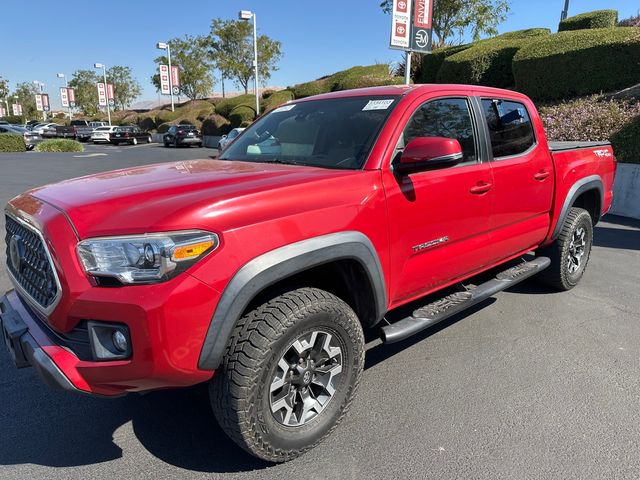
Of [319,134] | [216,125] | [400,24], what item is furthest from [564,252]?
[216,125]

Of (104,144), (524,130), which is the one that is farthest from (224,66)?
(524,130)

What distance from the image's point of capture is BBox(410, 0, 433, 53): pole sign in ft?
34.9

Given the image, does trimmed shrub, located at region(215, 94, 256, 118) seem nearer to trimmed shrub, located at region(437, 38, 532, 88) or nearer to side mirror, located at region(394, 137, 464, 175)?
trimmed shrub, located at region(437, 38, 532, 88)

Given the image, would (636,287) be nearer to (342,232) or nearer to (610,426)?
(610,426)

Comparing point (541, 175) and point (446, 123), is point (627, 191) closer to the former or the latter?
point (541, 175)

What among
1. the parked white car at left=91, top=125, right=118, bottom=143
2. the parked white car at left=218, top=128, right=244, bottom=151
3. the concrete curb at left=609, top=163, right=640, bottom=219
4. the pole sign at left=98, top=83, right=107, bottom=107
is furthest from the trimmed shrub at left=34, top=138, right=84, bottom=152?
the pole sign at left=98, top=83, right=107, bottom=107

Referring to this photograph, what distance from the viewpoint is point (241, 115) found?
3088 centimetres

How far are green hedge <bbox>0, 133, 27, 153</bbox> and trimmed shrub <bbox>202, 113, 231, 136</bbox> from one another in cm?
1165

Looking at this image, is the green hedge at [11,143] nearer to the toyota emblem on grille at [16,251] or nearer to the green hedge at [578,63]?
the green hedge at [578,63]

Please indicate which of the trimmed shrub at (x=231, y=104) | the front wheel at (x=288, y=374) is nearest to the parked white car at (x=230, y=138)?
the front wheel at (x=288, y=374)

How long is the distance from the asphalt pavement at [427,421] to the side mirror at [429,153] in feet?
4.79

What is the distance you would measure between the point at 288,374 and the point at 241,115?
1190 inches

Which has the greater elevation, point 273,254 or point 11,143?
point 273,254

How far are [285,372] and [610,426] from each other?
190cm
